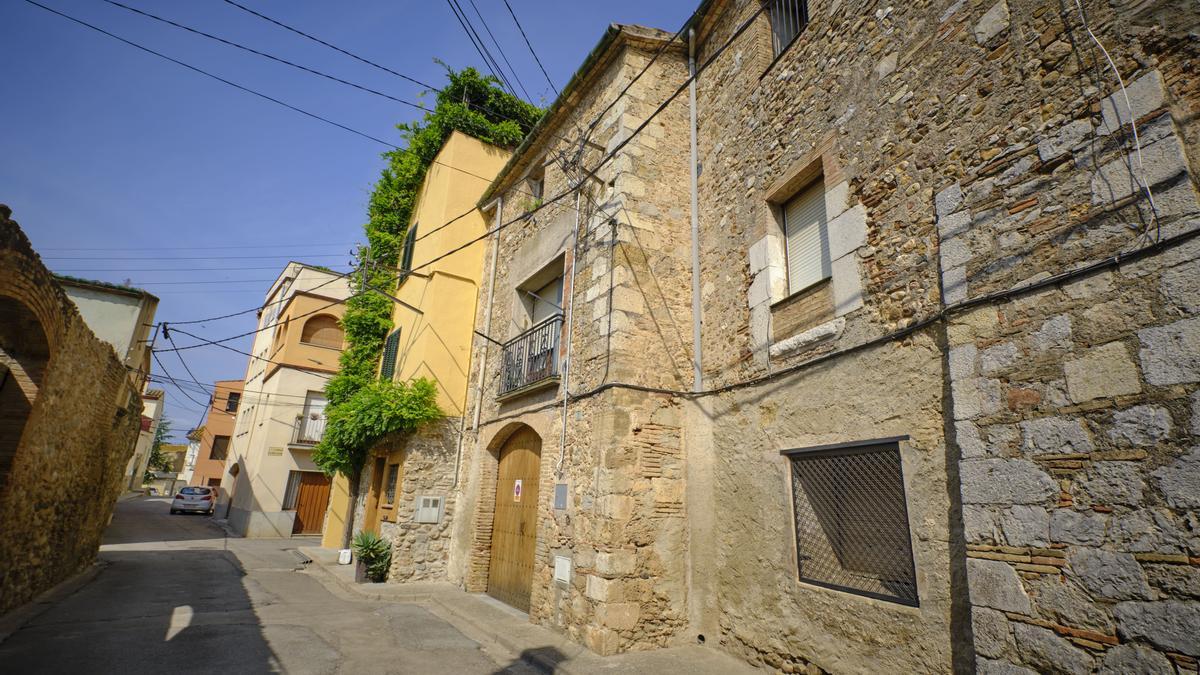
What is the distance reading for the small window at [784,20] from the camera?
650 centimetres

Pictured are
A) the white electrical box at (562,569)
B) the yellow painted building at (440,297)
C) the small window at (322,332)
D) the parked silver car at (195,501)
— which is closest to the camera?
the white electrical box at (562,569)

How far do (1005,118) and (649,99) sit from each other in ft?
15.3

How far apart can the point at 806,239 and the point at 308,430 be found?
62.7 ft

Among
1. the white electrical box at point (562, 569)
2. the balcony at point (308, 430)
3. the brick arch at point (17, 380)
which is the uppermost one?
the balcony at point (308, 430)

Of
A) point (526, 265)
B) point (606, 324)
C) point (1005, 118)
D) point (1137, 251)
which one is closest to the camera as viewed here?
point (1137, 251)

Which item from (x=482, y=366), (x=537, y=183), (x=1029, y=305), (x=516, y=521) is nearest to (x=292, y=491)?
(x=482, y=366)

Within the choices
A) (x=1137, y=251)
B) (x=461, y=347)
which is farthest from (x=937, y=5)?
(x=461, y=347)

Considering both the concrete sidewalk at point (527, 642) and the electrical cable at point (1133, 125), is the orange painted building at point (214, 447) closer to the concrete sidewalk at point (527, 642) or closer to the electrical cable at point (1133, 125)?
the concrete sidewalk at point (527, 642)

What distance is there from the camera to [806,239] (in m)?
5.64

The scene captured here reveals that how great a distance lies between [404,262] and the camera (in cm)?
1307

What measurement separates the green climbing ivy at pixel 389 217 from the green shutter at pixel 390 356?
1.40 feet

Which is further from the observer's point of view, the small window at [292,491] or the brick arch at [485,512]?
the small window at [292,491]

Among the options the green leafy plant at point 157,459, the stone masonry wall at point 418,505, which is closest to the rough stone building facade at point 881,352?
the stone masonry wall at point 418,505

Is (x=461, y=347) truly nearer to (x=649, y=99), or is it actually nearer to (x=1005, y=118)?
(x=649, y=99)
